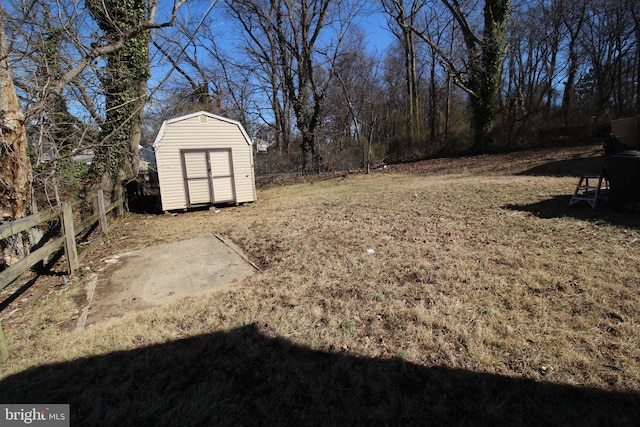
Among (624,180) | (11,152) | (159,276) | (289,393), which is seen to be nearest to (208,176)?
(11,152)

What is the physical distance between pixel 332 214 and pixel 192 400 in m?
6.00

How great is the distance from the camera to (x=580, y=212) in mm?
5992

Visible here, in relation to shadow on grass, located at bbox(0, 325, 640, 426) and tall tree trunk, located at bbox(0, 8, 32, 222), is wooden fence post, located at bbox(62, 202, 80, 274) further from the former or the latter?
shadow on grass, located at bbox(0, 325, 640, 426)

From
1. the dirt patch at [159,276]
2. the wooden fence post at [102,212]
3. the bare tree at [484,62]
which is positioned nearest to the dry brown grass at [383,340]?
the dirt patch at [159,276]

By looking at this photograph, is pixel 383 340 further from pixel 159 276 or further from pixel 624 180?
pixel 624 180

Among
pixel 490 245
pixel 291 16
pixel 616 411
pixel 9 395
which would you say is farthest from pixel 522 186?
pixel 291 16

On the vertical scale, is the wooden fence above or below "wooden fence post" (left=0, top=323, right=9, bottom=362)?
above

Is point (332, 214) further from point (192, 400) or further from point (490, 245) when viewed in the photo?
point (192, 400)

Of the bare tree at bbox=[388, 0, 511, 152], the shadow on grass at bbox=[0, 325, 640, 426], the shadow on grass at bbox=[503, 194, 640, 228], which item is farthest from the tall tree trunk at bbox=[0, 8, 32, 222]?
the bare tree at bbox=[388, 0, 511, 152]

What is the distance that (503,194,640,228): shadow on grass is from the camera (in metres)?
5.28

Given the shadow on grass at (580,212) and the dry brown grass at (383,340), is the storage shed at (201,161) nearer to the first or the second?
the dry brown grass at (383,340)

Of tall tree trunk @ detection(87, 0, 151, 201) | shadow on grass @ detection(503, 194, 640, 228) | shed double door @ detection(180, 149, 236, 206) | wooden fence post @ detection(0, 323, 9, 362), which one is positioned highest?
tall tree trunk @ detection(87, 0, 151, 201)

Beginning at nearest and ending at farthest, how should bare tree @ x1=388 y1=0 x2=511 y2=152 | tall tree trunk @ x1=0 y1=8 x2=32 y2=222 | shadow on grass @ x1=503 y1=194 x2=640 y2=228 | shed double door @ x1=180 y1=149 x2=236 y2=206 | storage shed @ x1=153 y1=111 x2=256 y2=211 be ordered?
1. tall tree trunk @ x1=0 y1=8 x2=32 y2=222
2. shadow on grass @ x1=503 y1=194 x2=640 y2=228
3. storage shed @ x1=153 y1=111 x2=256 y2=211
4. shed double door @ x1=180 y1=149 x2=236 y2=206
5. bare tree @ x1=388 y1=0 x2=511 y2=152

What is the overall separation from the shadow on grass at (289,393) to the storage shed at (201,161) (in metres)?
8.25
